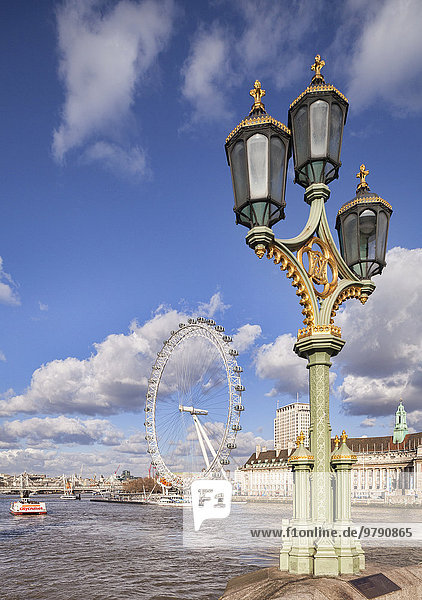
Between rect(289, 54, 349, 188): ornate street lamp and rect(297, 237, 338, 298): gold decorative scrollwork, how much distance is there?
3.19 feet

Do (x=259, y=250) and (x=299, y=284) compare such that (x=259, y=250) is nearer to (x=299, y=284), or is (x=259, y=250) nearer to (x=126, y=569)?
(x=299, y=284)

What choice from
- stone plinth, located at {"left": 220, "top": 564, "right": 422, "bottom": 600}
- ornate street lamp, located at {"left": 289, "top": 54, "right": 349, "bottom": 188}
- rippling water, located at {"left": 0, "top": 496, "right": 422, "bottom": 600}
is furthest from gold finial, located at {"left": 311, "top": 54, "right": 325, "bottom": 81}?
rippling water, located at {"left": 0, "top": 496, "right": 422, "bottom": 600}

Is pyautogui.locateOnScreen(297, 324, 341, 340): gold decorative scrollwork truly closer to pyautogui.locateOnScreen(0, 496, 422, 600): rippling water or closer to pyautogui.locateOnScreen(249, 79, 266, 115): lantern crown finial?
pyautogui.locateOnScreen(249, 79, 266, 115): lantern crown finial

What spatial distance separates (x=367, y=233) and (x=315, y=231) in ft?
3.07

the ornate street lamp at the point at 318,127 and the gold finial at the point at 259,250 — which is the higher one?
the ornate street lamp at the point at 318,127

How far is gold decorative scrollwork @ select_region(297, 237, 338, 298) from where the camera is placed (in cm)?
711

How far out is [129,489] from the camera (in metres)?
182

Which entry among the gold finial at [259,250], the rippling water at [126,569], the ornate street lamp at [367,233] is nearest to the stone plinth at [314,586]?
the gold finial at [259,250]

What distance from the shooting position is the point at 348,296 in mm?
7402

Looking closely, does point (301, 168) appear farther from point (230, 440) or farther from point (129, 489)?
point (129, 489)

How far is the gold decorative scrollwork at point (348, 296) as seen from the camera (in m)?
7.16

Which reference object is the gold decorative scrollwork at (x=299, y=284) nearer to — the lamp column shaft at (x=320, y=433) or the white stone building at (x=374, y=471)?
the lamp column shaft at (x=320, y=433)

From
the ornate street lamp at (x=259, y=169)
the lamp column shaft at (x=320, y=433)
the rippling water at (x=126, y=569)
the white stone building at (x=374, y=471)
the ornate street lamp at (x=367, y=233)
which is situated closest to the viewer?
the ornate street lamp at (x=259, y=169)

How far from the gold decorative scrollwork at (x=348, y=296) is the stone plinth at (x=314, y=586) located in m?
2.97
